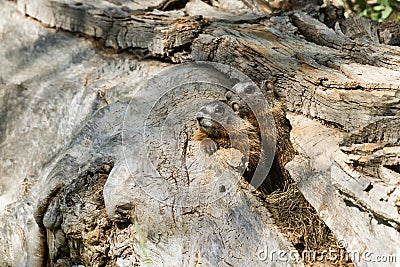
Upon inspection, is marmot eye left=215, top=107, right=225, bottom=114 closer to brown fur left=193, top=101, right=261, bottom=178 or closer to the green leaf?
brown fur left=193, top=101, right=261, bottom=178

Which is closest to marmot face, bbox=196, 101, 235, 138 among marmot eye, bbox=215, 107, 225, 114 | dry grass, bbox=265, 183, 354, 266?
marmot eye, bbox=215, 107, 225, 114

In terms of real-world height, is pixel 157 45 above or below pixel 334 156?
below

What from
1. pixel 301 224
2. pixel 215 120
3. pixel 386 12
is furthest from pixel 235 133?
pixel 386 12

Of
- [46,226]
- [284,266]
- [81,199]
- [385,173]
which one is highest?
[385,173]

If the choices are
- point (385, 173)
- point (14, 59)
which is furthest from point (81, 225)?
point (14, 59)

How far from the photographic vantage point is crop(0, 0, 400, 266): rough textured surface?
1754mm

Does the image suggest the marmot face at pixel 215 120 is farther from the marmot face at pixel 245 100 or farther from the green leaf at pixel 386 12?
the green leaf at pixel 386 12

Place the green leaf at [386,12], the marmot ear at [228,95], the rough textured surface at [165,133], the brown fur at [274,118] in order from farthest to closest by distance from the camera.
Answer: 1. the green leaf at [386,12]
2. the marmot ear at [228,95]
3. the brown fur at [274,118]
4. the rough textured surface at [165,133]

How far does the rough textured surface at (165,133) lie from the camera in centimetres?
175

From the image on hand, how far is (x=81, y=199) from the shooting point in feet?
7.20

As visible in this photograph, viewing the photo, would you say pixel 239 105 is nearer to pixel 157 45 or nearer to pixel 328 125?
pixel 328 125

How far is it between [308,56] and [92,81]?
105 centimetres

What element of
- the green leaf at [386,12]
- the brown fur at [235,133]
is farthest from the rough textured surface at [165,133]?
the green leaf at [386,12]

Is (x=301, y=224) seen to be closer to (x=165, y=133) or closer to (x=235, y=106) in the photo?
(x=235, y=106)
